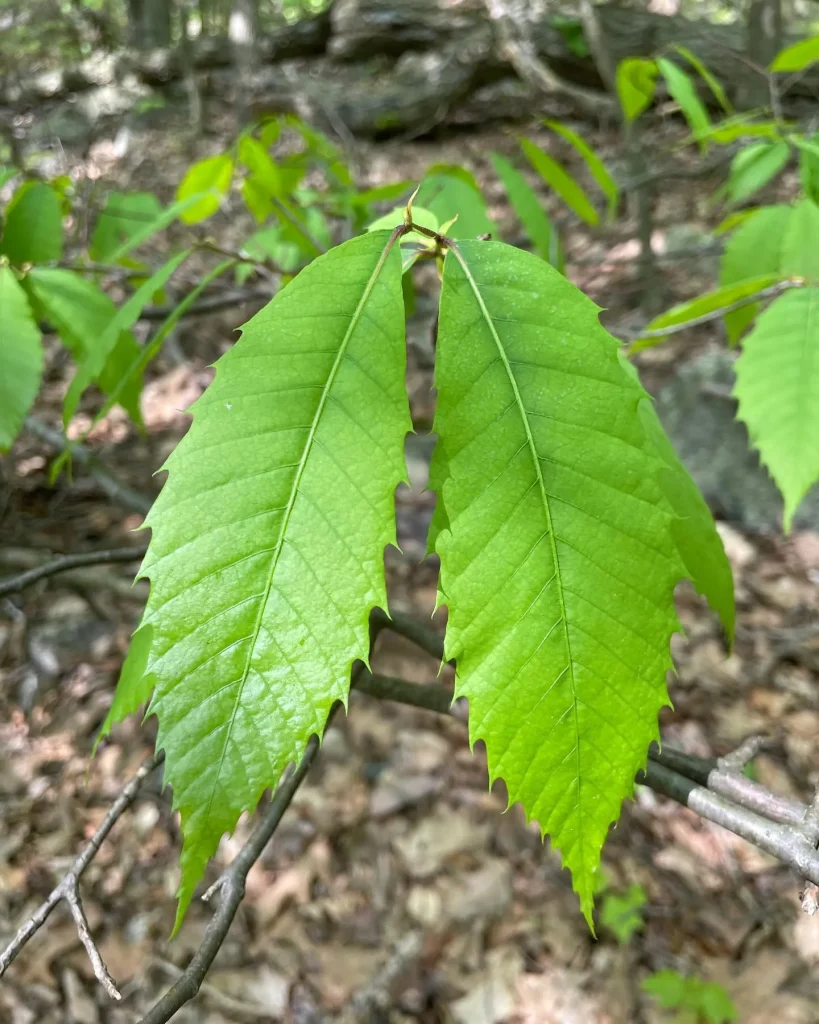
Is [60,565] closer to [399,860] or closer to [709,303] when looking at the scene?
[709,303]

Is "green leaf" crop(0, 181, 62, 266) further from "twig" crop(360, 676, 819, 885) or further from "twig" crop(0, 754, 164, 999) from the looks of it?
"twig" crop(360, 676, 819, 885)

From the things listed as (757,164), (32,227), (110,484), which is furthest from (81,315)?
(757,164)

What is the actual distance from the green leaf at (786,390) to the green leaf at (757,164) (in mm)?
592

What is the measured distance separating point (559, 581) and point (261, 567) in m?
0.24

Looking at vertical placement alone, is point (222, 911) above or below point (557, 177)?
below

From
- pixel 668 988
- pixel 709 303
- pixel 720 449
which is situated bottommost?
pixel 668 988

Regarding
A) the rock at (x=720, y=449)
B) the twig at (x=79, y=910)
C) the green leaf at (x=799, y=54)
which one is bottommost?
the rock at (x=720, y=449)

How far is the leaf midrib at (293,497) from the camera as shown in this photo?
528 millimetres

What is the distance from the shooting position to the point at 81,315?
3.88 ft

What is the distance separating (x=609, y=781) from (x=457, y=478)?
28cm

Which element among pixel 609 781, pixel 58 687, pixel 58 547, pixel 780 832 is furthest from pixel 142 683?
pixel 58 547

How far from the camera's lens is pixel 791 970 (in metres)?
1.88

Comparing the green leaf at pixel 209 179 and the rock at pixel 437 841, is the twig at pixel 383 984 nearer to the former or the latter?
the rock at pixel 437 841

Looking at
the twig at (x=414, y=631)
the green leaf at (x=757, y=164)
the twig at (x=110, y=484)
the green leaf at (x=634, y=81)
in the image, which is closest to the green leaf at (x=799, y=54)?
the green leaf at (x=757, y=164)
